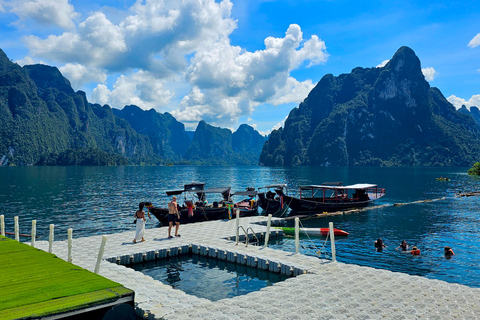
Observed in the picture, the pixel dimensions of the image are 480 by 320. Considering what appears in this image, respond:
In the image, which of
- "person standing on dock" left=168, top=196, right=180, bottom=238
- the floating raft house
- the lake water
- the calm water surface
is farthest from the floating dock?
the lake water

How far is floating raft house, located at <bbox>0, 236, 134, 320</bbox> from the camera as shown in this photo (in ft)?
28.4

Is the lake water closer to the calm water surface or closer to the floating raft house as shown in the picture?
the calm water surface

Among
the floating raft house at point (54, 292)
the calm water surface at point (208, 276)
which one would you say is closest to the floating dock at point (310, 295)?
the calm water surface at point (208, 276)

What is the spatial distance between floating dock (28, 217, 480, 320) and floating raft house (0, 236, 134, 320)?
1.60m

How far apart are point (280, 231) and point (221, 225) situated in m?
4.77

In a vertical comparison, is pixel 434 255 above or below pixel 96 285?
below

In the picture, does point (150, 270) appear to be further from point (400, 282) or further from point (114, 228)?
point (114, 228)

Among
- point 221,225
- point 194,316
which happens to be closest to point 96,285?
point 194,316

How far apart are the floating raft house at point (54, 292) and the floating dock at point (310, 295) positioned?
1.60 m

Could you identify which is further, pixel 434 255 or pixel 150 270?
pixel 434 255

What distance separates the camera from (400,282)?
43.1 feet

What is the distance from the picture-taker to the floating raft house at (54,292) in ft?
28.4

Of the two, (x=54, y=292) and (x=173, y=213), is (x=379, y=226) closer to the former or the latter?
(x=173, y=213)

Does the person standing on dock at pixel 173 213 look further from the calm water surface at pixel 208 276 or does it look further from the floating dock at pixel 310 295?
the floating dock at pixel 310 295
